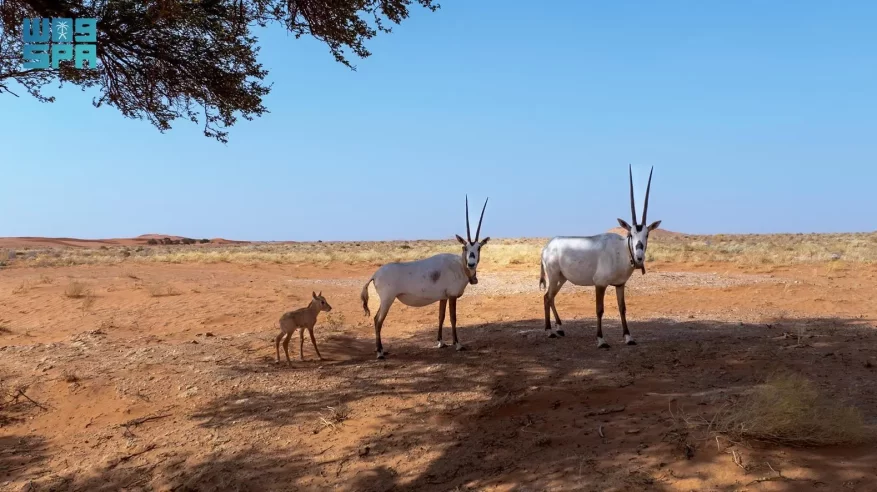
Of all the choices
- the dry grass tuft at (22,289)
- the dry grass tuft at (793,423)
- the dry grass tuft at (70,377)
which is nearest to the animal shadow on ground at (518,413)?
the dry grass tuft at (793,423)

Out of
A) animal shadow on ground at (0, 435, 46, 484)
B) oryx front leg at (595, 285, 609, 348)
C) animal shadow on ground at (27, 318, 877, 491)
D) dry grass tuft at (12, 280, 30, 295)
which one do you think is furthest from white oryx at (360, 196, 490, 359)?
dry grass tuft at (12, 280, 30, 295)

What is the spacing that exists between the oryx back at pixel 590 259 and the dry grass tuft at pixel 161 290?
11.8 meters

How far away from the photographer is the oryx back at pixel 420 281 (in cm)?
1013

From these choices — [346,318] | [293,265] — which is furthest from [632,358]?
[293,265]

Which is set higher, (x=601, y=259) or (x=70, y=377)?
(x=601, y=259)

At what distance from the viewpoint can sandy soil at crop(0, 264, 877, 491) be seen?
568 centimetres

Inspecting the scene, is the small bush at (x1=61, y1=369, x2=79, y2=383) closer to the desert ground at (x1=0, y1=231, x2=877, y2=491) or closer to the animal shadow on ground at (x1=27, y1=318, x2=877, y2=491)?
the desert ground at (x1=0, y1=231, x2=877, y2=491)

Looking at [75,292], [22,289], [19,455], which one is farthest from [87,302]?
[19,455]

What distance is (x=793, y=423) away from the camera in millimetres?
5480

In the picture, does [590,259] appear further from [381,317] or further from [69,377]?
[69,377]

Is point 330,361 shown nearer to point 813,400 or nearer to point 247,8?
point 247,8

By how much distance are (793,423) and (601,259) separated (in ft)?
16.9

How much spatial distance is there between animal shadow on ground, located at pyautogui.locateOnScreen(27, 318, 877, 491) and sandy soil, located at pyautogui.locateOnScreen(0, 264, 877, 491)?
0.09 feet

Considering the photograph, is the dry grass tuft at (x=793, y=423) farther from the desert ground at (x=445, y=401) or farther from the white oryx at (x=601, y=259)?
the white oryx at (x=601, y=259)
